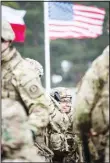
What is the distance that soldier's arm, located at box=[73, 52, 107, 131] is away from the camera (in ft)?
23.5

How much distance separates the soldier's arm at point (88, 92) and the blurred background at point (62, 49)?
0.29m

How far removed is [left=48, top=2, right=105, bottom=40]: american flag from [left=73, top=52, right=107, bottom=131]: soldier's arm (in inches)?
141

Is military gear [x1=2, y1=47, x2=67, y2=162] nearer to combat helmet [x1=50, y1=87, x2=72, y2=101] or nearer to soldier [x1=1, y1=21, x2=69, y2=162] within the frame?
soldier [x1=1, y1=21, x2=69, y2=162]

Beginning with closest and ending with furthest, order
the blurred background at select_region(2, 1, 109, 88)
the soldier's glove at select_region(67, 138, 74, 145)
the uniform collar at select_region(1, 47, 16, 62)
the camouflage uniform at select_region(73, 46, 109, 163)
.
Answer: the camouflage uniform at select_region(73, 46, 109, 163) < the uniform collar at select_region(1, 47, 16, 62) < the blurred background at select_region(2, 1, 109, 88) < the soldier's glove at select_region(67, 138, 74, 145)

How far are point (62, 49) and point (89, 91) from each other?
7.29 feet

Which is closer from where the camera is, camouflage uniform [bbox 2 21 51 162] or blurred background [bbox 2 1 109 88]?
camouflage uniform [bbox 2 21 51 162]

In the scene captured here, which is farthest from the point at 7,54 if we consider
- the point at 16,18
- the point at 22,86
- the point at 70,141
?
the point at 16,18

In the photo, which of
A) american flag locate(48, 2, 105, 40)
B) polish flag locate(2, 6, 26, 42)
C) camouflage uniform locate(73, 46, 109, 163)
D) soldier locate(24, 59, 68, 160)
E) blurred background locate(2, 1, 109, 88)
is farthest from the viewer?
polish flag locate(2, 6, 26, 42)

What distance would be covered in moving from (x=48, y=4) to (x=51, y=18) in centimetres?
48

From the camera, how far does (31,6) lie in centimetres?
1246

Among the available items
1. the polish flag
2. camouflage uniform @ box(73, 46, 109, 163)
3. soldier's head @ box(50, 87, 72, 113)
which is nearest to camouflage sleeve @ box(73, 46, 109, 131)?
camouflage uniform @ box(73, 46, 109, 163)

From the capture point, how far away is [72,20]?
39.0 feet

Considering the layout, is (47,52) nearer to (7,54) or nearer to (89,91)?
(7,54)

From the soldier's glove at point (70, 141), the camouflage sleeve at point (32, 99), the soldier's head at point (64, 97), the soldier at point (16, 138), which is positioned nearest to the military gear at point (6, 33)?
the camouflage sleeve at point (32, 99)
